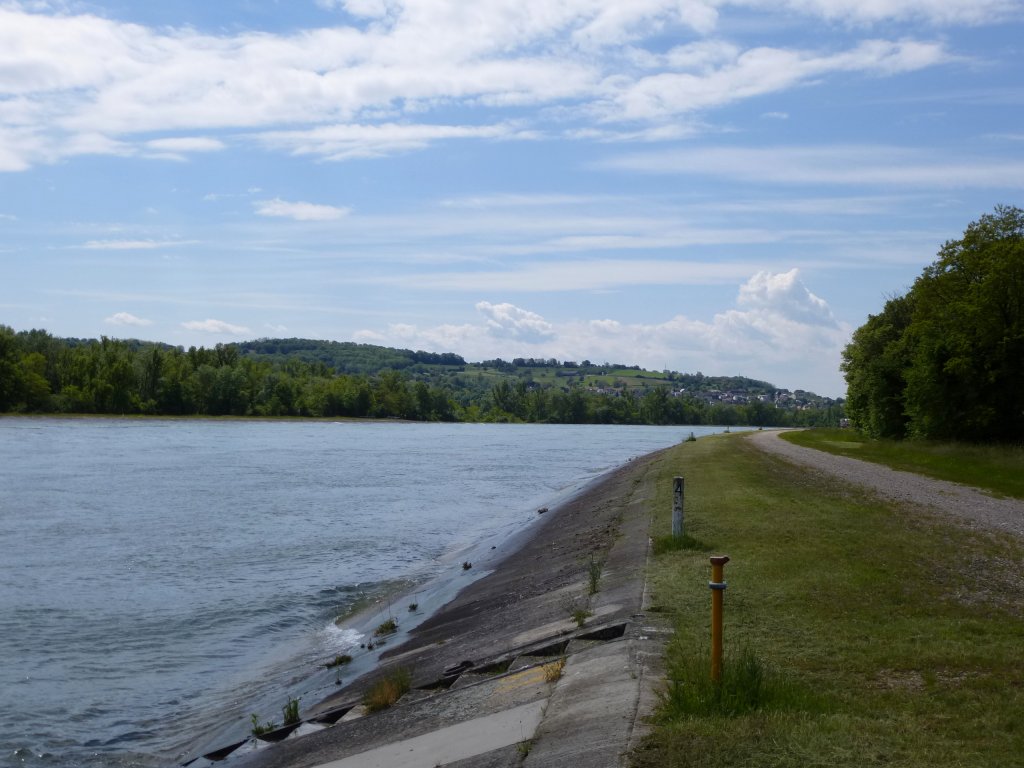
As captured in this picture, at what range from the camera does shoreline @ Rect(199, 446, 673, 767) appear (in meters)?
10.6

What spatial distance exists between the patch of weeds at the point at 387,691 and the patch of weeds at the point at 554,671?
6.25 ft

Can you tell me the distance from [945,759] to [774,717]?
113cm

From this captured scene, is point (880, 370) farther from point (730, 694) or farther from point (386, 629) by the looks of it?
point (730, 694)

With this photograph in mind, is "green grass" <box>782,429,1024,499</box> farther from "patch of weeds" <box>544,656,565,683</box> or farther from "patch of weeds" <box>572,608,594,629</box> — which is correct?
"patch of weeds" <box>544,656,565,683</box>

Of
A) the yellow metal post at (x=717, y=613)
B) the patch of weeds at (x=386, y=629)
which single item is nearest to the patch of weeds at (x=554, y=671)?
the yellow metal post at (x=717, y=613)

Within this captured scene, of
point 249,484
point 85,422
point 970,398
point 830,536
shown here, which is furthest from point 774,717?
point 85,422

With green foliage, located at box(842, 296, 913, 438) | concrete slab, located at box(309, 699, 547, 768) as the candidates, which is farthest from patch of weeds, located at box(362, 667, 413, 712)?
green foliage, located at box(842, 296, 913, 438)

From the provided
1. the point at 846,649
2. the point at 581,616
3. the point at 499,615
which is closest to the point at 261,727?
the point at 581,616

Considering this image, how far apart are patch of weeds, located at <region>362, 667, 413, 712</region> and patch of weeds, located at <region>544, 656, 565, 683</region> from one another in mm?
1904

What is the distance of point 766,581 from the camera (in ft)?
40.4

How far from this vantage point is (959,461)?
127 feet

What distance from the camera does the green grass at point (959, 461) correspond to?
30.9 m

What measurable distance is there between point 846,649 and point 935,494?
62.5 ft

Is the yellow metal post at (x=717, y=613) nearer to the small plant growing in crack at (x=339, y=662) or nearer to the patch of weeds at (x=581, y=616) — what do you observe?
the patch of weeds at (x=581, y=616)
